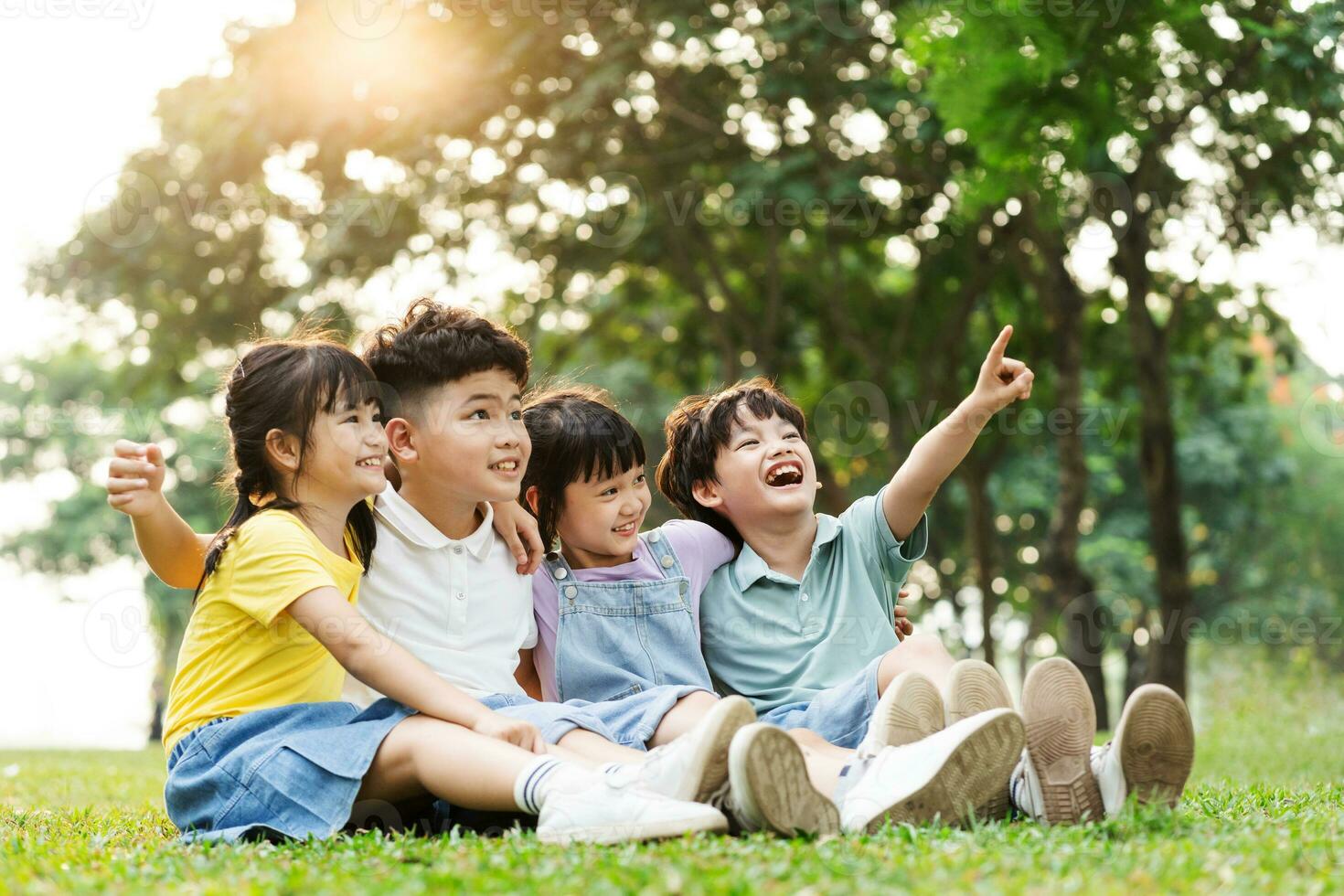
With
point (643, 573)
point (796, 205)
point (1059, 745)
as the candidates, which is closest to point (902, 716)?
point (1059, 745)

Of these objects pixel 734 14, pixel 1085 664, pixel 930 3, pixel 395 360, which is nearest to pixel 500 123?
pixel 734 14

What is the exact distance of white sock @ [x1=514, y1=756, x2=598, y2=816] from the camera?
286 cm

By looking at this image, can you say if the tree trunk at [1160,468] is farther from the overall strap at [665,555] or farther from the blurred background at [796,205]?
the overall strap at [665,555]

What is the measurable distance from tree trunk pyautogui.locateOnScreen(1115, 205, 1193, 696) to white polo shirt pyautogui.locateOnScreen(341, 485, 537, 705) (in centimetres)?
742

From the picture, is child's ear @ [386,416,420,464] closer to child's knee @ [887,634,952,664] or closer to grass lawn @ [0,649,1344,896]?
grass lawn @ [0,649,1344,896]

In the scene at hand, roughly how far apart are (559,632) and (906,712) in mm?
1174

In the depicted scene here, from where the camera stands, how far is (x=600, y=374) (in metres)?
15.6

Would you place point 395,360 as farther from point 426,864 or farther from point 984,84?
point 984,84

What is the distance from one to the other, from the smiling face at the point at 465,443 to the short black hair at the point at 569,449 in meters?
0.21

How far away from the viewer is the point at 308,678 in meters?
3.52

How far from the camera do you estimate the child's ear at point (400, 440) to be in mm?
3770

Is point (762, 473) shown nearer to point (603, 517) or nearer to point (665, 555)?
point (665, 555)

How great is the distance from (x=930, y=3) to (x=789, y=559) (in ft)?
12.2

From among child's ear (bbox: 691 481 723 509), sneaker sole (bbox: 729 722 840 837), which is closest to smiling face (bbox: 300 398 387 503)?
child's ear (bbox: 691 481 723 509)
